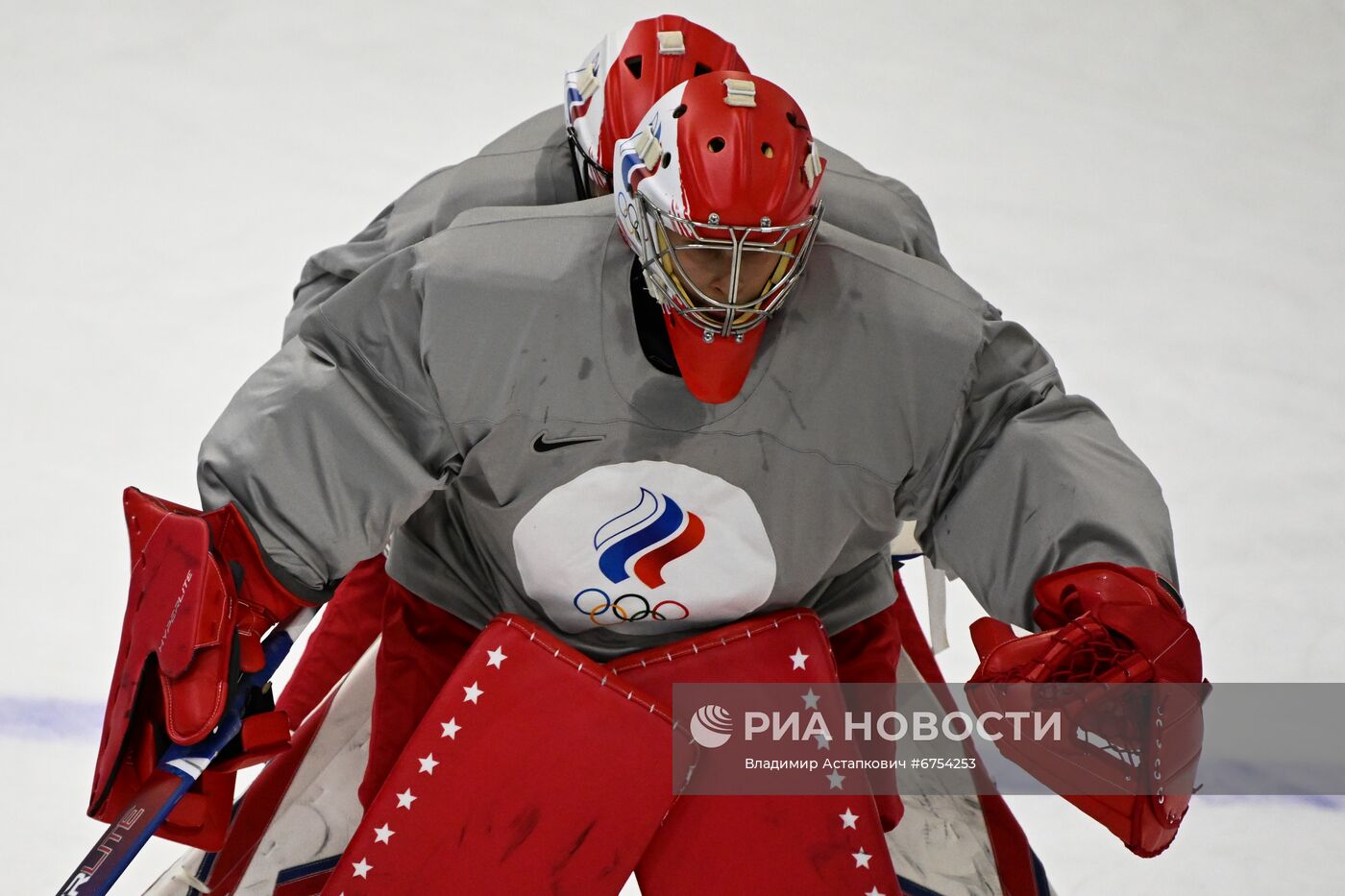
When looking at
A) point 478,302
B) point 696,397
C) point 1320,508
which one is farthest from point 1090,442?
point 1320,508

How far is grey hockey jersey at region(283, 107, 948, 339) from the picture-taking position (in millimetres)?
2102

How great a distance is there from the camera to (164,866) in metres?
2.59

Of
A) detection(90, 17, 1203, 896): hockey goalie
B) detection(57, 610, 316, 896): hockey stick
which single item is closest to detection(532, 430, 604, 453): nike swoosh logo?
detection(90, 17, 1203, 896): hockey goalie

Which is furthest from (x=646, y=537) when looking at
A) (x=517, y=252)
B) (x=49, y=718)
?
(x=49, y=718)

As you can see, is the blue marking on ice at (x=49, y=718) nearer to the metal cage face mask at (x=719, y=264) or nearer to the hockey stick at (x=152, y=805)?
the hockey stick at (x=152, y=805)

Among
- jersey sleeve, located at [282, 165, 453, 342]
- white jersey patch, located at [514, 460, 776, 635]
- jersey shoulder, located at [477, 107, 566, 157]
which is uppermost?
jersey shoulder, located at [477, 107, 566, 157]

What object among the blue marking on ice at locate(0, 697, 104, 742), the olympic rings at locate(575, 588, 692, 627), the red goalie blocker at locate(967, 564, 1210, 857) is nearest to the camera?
the red goalie blocker at locate(967, 564, 1210, 857)

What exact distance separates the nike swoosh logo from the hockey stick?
395 millimetres

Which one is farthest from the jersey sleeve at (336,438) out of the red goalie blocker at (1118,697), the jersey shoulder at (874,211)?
the red goalie blocker at (1118,697)

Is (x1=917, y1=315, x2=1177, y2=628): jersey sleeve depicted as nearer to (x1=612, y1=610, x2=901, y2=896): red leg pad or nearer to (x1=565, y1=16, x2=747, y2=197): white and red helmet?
(x1=612, y1=610, x2=901, y2=896): red leg pad

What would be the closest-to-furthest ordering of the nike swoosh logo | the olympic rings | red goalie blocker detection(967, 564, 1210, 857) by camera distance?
red goalie blocker detection(967, 564, 1210, 857) → the nike swoosh logo → the olympic rings

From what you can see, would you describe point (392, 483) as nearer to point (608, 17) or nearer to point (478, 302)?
point (478, 302)

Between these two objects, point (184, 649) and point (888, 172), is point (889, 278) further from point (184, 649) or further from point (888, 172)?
point (888, 172)

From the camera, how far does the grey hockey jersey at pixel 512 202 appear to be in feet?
6.89
